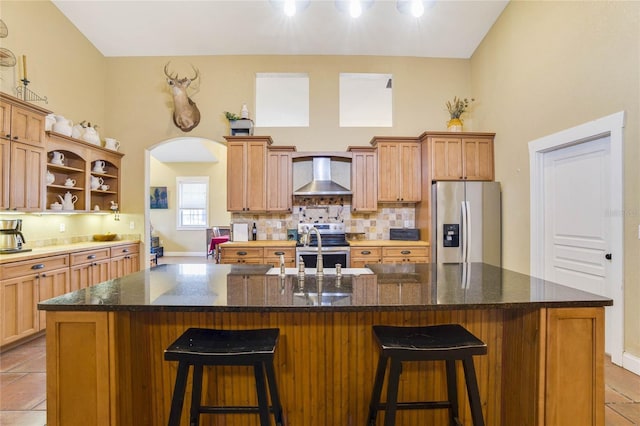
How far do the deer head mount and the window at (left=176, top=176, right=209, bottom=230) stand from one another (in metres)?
4.82

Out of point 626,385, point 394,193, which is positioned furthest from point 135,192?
point 626,385

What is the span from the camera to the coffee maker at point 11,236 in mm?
3068

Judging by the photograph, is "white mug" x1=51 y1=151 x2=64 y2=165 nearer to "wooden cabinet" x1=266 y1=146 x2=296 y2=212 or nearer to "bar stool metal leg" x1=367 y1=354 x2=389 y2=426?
"wooden cabinet" x1=266 y1=146 x2=296 y2=212

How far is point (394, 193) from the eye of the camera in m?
4.42

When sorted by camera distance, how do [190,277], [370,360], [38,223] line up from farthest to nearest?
[38,223]
[190,277]
[370,360]

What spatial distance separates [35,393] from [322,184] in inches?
140

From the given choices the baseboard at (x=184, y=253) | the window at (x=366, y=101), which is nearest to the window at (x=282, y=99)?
the window at (x=366, y=101)

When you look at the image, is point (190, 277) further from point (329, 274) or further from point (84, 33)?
point (84, 33)

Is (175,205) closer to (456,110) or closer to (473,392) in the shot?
(456,110)

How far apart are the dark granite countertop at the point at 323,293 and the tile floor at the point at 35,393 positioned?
1136mm

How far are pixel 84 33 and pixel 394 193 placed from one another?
199 inches

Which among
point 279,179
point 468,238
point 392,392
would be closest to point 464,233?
point 468,238

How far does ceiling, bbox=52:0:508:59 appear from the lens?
3.95 m

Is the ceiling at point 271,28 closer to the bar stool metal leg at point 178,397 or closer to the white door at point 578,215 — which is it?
the white door at point 578,215
